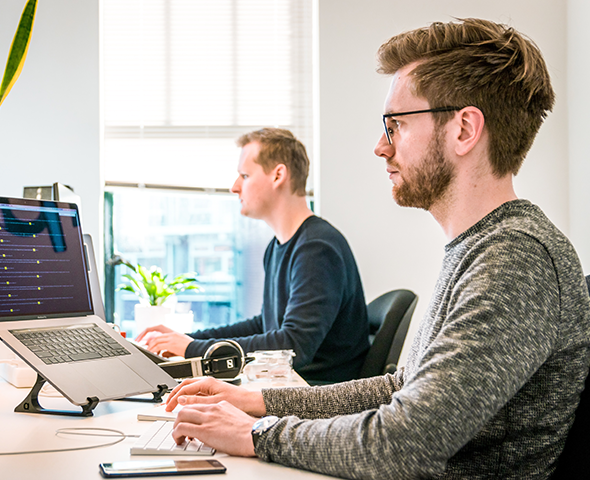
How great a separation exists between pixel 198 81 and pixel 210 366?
212 centimetres

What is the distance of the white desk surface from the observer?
0.77 meters

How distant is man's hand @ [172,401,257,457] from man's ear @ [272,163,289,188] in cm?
147

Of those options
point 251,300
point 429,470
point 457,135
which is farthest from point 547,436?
point 251,300

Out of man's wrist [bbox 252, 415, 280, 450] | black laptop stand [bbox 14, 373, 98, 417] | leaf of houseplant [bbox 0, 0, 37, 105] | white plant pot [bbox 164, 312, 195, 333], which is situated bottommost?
white plant pot [bbox 164, 312, 195, 333]

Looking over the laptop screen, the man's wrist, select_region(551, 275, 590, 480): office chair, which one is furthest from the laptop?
select_region(551, 275, 590, 480): office chair

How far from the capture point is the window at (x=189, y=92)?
3.13 meters

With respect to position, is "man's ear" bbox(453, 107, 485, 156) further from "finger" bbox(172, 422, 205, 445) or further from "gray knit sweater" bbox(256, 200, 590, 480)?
"finger" bbox(172, 422, 205, 445)

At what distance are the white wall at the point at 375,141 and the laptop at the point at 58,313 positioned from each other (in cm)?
190

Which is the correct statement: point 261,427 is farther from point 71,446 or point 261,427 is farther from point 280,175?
point 280,175

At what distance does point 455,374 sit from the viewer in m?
0.70

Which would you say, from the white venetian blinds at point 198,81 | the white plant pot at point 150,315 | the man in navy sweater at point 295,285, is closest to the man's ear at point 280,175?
the man in navy sweater at point 295,285

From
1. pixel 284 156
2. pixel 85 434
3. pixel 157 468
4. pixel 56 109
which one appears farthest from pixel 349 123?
pixel 157 468

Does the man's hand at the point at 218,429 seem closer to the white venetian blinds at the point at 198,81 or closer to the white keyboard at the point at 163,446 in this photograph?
the white keyboard at the point at 163,446

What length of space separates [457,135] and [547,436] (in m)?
0.50
